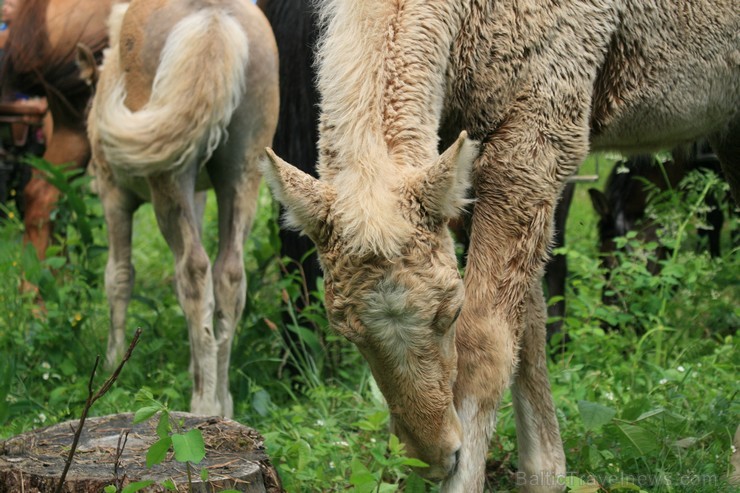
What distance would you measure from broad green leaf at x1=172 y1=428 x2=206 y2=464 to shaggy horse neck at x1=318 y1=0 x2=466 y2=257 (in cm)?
68

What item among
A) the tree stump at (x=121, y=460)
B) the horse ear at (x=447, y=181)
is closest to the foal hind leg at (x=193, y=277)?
the tree stump at (x=121, y=460)

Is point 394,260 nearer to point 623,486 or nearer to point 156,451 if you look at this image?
point 156,451

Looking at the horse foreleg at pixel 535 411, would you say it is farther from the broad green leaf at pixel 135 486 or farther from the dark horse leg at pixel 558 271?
the dark horse leg at pixel 558 271

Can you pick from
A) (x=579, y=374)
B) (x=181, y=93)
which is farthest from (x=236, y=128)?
(x=579, y=374)

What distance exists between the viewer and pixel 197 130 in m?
4.62

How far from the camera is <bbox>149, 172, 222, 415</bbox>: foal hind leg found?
4.76 meters

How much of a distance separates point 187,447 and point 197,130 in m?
2.25

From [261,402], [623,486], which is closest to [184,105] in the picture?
[261,402]

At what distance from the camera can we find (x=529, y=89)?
3146 millimetres

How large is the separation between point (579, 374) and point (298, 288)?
152 cm

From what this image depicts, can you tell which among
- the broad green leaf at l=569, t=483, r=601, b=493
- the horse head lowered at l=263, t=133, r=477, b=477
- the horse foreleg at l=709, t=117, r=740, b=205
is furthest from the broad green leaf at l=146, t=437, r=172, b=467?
the horse foreleg at l=709, t=117, r=740, b=205

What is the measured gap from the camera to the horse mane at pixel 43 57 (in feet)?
24.0

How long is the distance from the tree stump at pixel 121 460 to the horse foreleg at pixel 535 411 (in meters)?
0.99

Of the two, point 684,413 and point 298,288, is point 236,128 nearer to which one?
point 298,288
